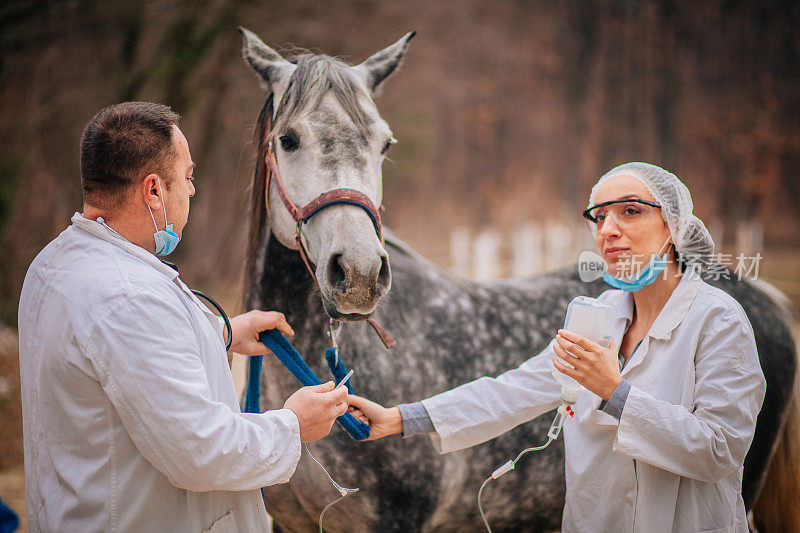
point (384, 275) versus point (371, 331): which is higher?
point (384, 275)

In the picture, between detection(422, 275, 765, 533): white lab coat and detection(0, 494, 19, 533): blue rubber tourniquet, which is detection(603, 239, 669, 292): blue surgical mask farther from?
detection(0, 494, 19, 533): blue rubber tourniquet

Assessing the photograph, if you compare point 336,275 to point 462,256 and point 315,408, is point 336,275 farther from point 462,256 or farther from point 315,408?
point 462,256

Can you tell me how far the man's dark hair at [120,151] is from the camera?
1434 mm

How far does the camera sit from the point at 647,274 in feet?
5.92

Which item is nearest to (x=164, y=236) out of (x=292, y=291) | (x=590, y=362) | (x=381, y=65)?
(x=292, y=291)

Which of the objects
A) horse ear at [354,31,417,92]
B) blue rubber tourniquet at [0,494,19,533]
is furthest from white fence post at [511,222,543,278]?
blue rubber tourniquet at [0,494,19,533]

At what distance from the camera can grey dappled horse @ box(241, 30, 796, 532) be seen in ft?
6.73

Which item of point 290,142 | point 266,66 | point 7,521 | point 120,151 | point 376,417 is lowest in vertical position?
point 7,521

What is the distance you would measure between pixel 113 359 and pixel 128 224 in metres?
0.37

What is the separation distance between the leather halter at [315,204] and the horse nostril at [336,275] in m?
0.09

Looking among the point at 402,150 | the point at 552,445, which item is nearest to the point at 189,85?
the point at 402,150

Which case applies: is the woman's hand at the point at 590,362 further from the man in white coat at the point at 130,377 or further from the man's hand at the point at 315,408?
the man in white coat at the point at 130,377

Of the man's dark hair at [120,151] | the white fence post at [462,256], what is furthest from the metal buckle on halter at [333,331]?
the white fence post at [462,256]

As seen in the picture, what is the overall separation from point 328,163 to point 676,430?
135 centimetres
